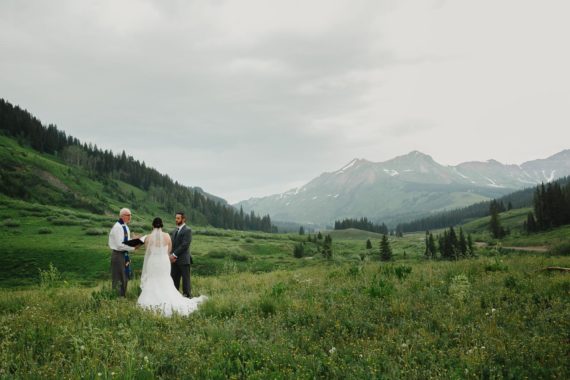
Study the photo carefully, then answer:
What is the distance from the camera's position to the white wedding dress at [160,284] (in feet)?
35.4

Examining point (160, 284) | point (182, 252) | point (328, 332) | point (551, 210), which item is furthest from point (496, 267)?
point (551, 210)

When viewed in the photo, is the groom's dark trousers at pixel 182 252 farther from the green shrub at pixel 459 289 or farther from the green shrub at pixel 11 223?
the green shrub at pixel 11 223

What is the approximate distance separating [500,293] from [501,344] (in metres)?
3.21

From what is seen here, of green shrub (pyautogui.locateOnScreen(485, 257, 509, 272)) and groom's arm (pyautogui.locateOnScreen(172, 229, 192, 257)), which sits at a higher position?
groom's arm (pyautogui.locateOnScreen(172, 229, 192, 257))

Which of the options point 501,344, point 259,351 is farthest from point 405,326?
point 259,351

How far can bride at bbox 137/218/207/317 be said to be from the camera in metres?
10.9

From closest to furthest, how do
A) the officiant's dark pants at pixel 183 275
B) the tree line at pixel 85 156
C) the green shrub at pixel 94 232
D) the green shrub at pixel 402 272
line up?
1. the green shrub at pixel 402 272
2. the officiant's dark pants at pixel 183 275
3. the green shrub at pixel 94 232
4. the tree line at pixel 85 156

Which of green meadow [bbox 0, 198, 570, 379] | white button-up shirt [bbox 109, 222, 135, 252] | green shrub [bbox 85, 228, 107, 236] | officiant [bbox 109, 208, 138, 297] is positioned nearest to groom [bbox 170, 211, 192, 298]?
officiant [bbox 109, 208, 138, 297]

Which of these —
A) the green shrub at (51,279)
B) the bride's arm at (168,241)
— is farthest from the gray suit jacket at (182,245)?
the green shrub at (51,279)

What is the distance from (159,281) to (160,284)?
160mm

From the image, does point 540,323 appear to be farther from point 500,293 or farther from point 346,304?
point 346,304

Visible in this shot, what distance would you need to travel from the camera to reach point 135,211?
146625mm

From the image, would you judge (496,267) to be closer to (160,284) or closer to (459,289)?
(459,289)

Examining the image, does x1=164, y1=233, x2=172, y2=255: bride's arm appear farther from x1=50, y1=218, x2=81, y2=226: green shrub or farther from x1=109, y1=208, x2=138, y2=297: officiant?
x1=50, y1=218, x2=81, y2=226: green shrub
